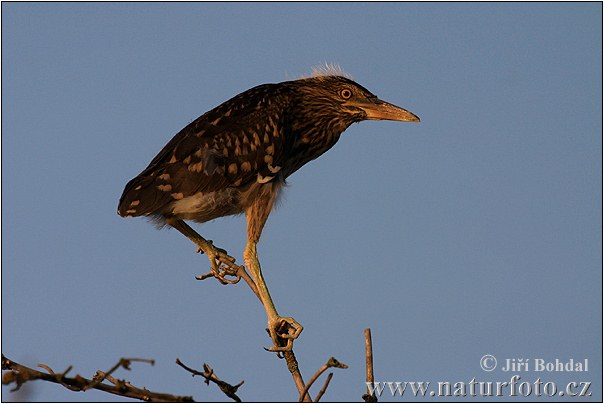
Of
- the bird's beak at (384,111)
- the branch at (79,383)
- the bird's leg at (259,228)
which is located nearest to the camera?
the branch at (79,383)

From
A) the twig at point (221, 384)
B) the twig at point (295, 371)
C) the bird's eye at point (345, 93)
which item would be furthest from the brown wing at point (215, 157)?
the twig at point (221, 384)

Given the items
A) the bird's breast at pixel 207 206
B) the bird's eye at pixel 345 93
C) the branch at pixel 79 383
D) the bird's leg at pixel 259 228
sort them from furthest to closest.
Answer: the bird's eye at pixel 345 93, the bird's breast at pixel 207 206, the bird's leg at pixel 259 228, the branch at pixel 79 383

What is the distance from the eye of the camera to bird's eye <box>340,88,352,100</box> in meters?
8.02

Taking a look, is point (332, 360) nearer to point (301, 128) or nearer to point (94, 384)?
point (94, 384)

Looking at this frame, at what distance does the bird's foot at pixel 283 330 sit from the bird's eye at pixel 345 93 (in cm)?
266

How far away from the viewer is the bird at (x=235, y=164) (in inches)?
271

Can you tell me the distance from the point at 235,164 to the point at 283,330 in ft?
5.27

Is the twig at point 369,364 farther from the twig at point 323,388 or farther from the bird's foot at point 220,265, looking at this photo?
the bird's foot at point 220,265

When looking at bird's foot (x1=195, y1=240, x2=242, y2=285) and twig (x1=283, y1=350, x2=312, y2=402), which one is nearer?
twig (x1=283, y1=350, x2=312, y2=402)

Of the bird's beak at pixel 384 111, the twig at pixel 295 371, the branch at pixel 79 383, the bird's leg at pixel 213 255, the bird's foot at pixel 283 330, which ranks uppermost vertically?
the bird's beak at pixel 384 111

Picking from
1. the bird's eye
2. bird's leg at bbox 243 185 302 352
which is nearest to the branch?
bird's leg at bbox 243 185 302 352

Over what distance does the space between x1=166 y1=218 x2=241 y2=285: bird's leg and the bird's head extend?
153cm

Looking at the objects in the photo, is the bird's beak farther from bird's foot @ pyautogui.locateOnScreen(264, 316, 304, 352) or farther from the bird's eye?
bird's foot @ pyautogui.locateOnScreen(264, 316, 304, 352)

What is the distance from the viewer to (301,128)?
7.67 m
